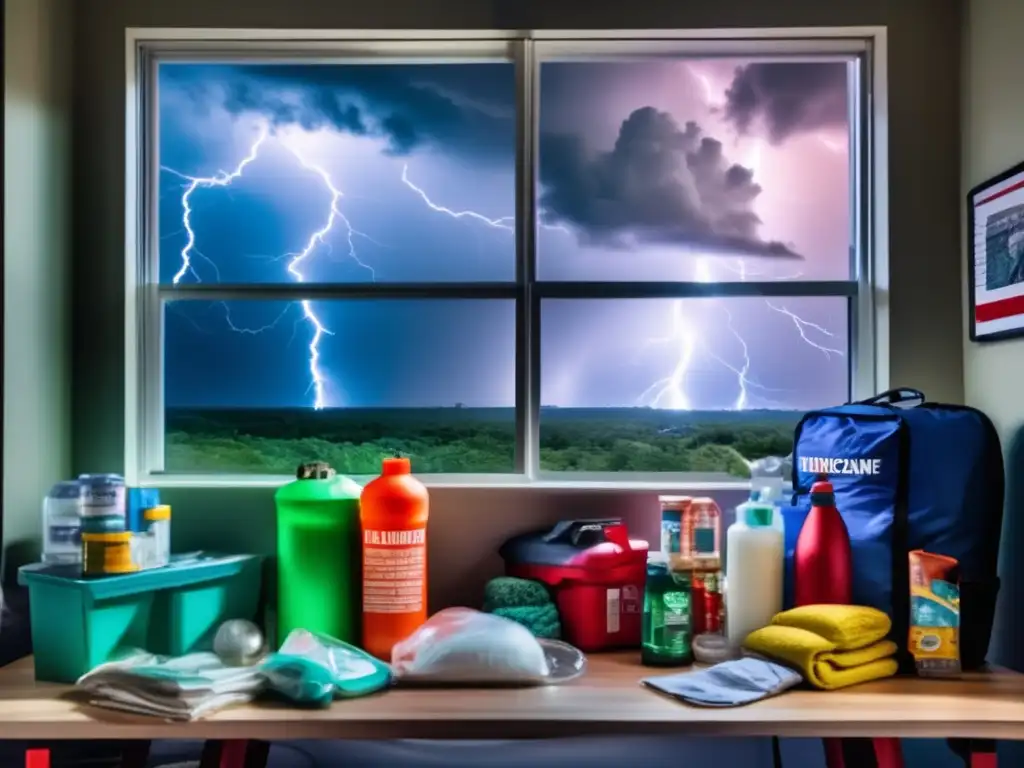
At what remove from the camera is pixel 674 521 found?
1.65 metres

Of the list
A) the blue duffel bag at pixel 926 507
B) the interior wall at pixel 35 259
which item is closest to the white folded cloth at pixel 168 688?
the interior wall at pixel 35 259

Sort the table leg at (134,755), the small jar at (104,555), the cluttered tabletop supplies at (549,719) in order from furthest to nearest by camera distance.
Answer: the table leg at (134,755) < the small jar at (104,555) < the cluttered tabletop supplies at (549,719)

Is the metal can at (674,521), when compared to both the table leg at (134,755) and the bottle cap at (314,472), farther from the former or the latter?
the table leg at (134,755)

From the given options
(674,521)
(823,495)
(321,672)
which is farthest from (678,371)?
(321,672)

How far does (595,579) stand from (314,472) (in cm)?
57

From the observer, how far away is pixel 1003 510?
1.60 meters

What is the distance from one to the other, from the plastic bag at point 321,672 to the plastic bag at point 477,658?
0.05m

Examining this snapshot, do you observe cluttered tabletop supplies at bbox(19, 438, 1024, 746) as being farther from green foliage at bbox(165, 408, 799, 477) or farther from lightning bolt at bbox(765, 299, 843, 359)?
lightning bolt at bbox(765, 299, 843, 359)

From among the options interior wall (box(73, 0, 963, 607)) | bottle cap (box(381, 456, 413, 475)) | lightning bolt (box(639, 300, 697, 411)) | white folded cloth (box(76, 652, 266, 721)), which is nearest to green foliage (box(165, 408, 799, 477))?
lightning bolt (box(639, 300, 697, 411))

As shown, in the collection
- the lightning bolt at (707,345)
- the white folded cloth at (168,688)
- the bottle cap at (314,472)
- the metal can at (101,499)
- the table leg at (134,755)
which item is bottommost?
the table leg at (134,755)

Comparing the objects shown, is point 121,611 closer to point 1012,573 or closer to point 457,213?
point 457,213

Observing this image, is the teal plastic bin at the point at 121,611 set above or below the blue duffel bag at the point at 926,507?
below

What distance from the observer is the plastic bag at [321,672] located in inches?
49.8

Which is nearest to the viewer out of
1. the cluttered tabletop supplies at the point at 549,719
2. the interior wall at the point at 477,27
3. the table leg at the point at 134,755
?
the cluttered tabletop supplies at the point at 549,719
